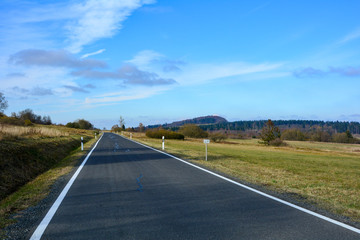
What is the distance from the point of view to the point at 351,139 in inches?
3819

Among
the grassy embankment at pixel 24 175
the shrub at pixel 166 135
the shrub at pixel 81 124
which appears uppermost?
the shrub at pixel 81 124

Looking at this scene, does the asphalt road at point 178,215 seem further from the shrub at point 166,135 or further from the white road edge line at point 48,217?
the shrub at point 166,135

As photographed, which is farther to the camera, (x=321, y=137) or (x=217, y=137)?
(x=321, y=137)

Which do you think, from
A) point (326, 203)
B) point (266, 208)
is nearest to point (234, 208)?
point (266, 208)

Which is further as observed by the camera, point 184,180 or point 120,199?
point 184,180

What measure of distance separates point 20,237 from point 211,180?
19.3ft

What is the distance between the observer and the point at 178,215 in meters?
5.17

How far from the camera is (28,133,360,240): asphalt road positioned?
4.27m

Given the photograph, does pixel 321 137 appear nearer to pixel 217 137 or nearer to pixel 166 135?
pixel 217 137

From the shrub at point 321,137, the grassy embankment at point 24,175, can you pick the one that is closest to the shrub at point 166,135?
the grassy embankment at point 24,175

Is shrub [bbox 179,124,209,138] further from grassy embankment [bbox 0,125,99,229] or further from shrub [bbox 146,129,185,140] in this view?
grassy embankment [bbox 0,125,99,229]

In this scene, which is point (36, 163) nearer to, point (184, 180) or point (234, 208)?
point (184, 180)

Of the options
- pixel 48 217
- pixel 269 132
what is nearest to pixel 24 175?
pixel 48 217

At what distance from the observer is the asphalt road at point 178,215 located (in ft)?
14.0
